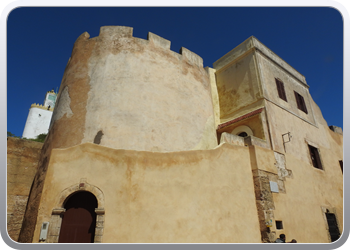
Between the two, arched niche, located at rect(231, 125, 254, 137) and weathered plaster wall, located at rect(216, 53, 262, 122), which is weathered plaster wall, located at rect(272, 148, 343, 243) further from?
weathered plaster wall, located at rect(216, 53, 262, 122)

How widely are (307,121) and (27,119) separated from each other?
48.3m

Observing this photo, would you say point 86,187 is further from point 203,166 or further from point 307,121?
point 307,121

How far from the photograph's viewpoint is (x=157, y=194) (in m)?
6.13

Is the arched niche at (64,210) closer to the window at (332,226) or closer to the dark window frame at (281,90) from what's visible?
the window at (332,226)

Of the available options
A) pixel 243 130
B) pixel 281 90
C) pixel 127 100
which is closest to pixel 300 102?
→ pixel 281 90

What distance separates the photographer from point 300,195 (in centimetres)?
896

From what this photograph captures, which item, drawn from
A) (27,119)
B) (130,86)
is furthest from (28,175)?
(27,119)

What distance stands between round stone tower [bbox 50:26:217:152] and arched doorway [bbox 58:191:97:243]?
5.38ft

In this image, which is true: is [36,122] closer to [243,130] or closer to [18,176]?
[18,176]

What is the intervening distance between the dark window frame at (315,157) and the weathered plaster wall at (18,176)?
1119 centimetres

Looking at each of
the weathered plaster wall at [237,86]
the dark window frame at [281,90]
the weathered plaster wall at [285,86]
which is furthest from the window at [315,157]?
the weathered plaster wall at [237,86]

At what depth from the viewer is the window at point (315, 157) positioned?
36.5 feet

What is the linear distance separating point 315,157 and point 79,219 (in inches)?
411

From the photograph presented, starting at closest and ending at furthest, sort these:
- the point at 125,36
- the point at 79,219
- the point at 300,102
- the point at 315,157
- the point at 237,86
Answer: the point at 79,219 → the point at 125,36 → the point at 237,86 → the point at 315,157 → the point at 300,102
